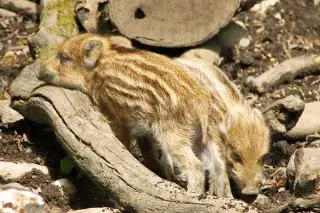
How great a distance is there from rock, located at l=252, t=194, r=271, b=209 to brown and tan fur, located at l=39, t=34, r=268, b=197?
0.37 ft

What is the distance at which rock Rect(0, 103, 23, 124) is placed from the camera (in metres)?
6.59

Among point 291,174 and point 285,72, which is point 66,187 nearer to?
point 291,174

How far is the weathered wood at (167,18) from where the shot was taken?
715 cm

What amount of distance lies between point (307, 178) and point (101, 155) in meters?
1.36

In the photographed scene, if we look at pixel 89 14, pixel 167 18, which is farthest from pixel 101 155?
pixel 89 14

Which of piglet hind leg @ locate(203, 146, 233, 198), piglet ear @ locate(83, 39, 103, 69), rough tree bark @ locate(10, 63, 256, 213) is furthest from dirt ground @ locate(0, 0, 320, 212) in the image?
piglet ear @ locate(83, 39, 103, 69)

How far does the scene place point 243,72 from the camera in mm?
7543

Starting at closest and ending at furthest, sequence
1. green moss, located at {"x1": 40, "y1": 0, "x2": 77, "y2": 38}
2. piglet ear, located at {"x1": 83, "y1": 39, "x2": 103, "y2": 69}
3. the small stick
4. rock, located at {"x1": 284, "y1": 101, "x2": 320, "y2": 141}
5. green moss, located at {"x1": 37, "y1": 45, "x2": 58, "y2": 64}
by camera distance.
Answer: piglet ear, located at {"x1": 83, "y1": 39, "x2": 103, "y2": 69}, rock, located at {"x1": 284, "y1": 101, "x2": 320, "y2": 141}, green moss, located at {"x1": 37, "y1": 45, "x2": 58, "y2": 64}, the small stick, green moss, located at {"x1": 40, "y1": 0, "x2": 77, "y2": 38}

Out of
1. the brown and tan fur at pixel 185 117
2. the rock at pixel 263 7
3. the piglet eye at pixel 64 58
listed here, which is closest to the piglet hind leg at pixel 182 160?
the brown and tan fur at pixel 185 117

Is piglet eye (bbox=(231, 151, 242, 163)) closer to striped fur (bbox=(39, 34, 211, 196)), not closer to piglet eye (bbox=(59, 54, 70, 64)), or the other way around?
striped fur (bbox=(39, 34, 211, 196))

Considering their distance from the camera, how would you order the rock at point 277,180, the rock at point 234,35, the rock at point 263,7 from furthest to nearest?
the rock at point 263,7
the rock at point 234,35
the rock at point 277,180

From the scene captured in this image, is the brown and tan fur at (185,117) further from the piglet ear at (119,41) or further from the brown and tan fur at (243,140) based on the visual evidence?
the piglet ear at (119,41)

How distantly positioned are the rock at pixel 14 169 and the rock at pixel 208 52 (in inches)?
68.2

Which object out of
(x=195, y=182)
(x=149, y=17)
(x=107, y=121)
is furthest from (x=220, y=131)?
(x=149, y=17)
